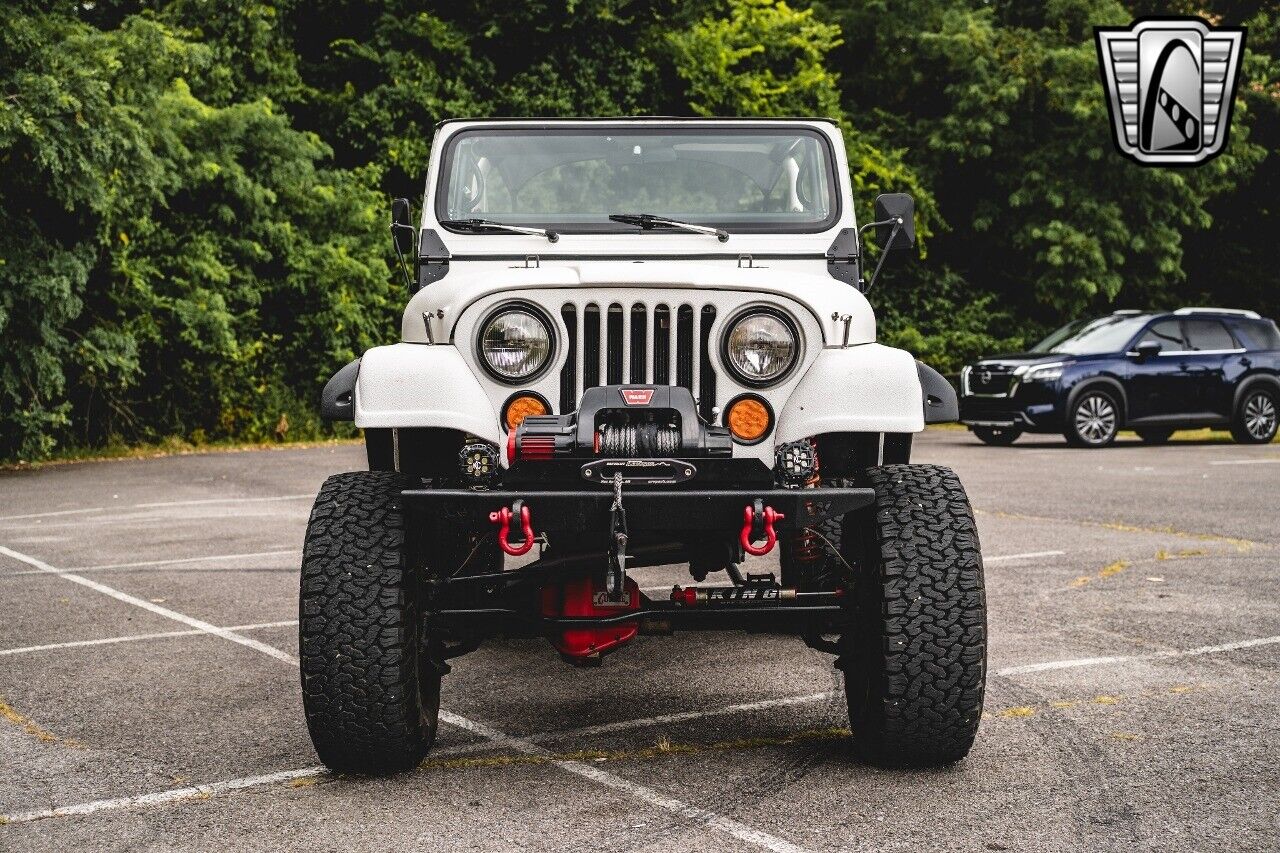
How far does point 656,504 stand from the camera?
4.12 metres

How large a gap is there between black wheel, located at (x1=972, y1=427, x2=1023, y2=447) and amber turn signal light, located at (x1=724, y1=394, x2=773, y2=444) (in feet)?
47.8

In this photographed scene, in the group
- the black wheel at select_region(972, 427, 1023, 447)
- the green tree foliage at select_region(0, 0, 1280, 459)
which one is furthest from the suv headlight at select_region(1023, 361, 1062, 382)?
the green tree foliage at select_region(0, 0, 1280, 459)

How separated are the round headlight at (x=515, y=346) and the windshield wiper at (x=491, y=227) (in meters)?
1.07

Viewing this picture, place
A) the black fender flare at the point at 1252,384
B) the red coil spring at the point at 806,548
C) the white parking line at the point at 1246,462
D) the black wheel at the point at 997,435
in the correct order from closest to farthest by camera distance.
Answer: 1. the red coil spring at the point at 806,548
2. the white parking line at the point at 1246,462
3. the black wheel at the point at 997,435
4. the black fender flare at the point at 1252,384

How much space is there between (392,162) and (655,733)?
1952cm

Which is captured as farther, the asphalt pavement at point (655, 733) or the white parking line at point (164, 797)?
the white parking line at point (164, 797)

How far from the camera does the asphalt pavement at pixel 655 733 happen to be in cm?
393

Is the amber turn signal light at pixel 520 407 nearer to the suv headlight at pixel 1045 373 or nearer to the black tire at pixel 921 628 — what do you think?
the black tire at pixel 921 628

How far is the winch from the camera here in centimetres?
424

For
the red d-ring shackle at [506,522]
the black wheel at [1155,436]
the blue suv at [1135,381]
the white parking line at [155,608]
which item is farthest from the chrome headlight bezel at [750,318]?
the black wheel at [1155,436]

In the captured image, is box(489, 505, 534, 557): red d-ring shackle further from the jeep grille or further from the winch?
the jeep grille

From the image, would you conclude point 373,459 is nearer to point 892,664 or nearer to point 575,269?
point 575,269

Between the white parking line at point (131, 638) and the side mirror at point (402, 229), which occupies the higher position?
the side mirror at point (402, 229)

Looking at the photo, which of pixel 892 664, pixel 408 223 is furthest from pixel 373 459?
pixel 892 664
